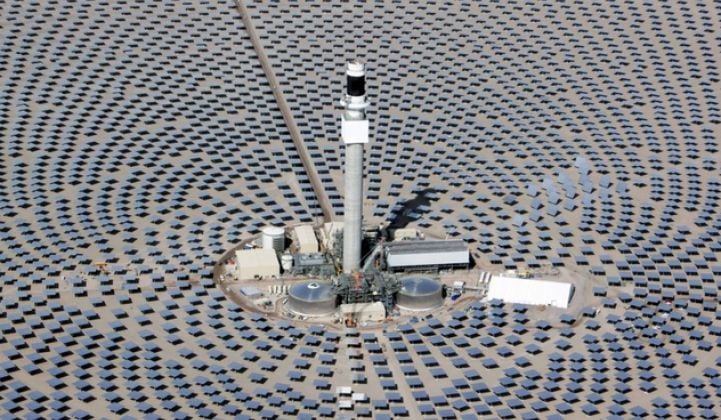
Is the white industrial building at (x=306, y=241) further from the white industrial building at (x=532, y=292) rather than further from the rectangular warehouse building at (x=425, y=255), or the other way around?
the white industrial building at (x=532, y=292)

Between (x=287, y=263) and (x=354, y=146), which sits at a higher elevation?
(x=354, y=146)

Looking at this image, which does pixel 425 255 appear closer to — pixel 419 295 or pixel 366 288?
pixel 419 295

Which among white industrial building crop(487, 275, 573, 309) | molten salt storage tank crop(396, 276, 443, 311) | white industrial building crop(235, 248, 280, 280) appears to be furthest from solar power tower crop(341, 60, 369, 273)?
white industrial building crop(487, 275, 573, 309)

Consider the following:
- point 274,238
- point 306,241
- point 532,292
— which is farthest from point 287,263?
point 532,292

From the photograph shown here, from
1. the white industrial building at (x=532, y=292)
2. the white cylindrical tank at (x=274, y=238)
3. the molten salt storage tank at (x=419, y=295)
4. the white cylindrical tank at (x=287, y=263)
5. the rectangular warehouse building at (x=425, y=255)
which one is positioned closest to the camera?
Answer: the molten salt storage tank at (x=419, y=295)

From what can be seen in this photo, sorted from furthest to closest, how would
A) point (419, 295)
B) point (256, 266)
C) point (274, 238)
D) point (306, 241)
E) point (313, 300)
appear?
point (306, 241), point (274, 238), point (256, 266), point (419, 295), point (313, 300)

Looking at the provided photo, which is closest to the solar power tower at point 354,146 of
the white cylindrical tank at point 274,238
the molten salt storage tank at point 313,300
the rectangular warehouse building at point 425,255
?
the rectangular warehouse building at point 425,255

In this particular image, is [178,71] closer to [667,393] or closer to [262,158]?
[262,158]
